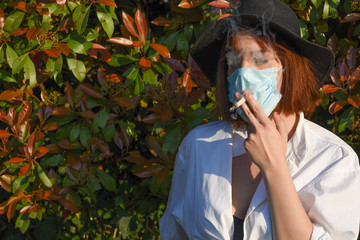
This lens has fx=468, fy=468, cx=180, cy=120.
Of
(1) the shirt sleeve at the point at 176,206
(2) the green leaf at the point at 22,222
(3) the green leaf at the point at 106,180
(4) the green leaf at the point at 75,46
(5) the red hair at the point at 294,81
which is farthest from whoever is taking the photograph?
(2) the green leaf at the point at 22,222

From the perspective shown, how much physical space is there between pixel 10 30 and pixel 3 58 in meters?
0.14

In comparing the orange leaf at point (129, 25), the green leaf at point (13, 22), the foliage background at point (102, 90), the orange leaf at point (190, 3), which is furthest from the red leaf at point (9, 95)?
the orange leaf at point (190, 3)

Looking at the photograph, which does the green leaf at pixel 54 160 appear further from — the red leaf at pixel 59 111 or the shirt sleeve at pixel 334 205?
the shirt sleeve at pixel 334 205

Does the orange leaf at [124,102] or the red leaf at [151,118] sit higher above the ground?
the orange leaf at [124,102]

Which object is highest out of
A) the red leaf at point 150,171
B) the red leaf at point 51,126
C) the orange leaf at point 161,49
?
the orange leaf at point 161,49

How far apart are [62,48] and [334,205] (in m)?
1.43

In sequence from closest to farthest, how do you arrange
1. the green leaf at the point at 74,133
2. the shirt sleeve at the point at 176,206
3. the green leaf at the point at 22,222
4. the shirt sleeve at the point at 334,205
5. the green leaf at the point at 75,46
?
the shirt sleeve at the point at 334,205 < the shirt sleeve at the point at 176,206 < the green leaf at the point at 75,46 < the green leaf at the point at 74,133 < the green leaf at the point at 22,222

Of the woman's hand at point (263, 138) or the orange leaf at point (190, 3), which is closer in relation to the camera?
the woman's hand at point (263, 138)

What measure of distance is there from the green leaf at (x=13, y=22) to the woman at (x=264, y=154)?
94cm

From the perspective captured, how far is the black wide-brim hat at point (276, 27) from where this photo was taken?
165 cm

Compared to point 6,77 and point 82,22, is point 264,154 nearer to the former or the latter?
point 82,22

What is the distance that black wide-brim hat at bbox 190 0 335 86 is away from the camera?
5.41ft

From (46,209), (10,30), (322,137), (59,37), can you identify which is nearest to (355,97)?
(322,137)

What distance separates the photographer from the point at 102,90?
2.42 m
